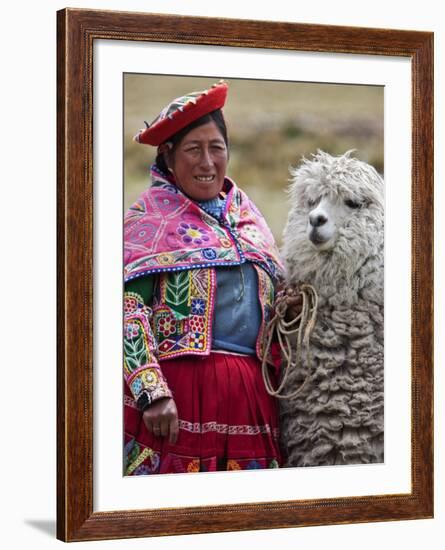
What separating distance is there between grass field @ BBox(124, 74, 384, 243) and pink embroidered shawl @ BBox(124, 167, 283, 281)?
0.04 metres

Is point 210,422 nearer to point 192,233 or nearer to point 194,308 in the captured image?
point 194,308

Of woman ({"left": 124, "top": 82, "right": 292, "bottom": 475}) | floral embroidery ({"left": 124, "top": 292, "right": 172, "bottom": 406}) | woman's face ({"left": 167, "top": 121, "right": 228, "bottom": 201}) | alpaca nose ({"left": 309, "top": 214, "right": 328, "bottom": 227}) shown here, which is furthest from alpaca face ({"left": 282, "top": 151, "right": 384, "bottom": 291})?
floral embroidery ({"left": 124, "top": 292, "right": 172, "bottom": 406})

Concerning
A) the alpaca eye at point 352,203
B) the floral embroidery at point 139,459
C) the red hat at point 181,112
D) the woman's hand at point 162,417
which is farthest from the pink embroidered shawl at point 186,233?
the floral embroidery at point 139,459

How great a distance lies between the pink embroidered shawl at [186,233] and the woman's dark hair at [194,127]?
1.2 inches

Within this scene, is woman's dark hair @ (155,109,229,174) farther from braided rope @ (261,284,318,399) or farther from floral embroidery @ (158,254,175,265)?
braided rope @ (261,284,318,399)

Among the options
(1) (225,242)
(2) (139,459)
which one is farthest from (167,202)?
(2) (139,459)

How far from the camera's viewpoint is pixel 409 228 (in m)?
4.01

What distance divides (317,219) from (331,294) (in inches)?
9.4

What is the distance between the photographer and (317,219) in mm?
3875

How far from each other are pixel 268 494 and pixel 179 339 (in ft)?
1.82

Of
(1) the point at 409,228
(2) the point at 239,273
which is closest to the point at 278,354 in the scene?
(2) the point at 239,273

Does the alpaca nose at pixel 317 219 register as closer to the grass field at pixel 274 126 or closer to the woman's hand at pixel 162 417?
the grass field at pixel 274 126

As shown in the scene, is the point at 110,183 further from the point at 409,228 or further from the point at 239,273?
the point at 409,228

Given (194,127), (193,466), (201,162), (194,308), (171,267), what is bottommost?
(193,466)
